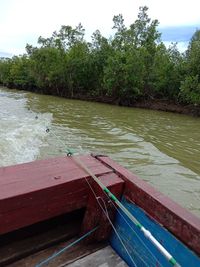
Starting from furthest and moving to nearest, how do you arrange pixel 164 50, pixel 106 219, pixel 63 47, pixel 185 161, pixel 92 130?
1. pixel 63 47
2. pixel 164 50
3. pixel 92 130
4. pixel 185 161
5. pixel 106 219

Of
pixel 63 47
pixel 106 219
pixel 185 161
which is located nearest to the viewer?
pixel 106 219

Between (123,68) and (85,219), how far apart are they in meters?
18.1

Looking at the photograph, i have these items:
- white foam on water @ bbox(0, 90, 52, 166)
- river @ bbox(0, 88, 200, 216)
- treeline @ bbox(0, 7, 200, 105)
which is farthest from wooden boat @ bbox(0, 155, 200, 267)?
treeline @ bbox(0, 7, 200, 105)

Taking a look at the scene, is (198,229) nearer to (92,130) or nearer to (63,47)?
(92,130)

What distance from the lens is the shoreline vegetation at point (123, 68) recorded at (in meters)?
18.3

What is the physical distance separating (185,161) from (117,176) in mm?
5070

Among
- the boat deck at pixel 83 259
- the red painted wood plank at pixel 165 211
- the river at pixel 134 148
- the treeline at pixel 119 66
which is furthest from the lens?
the treeline at pixel 119 66

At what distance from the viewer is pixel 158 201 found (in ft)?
5.81

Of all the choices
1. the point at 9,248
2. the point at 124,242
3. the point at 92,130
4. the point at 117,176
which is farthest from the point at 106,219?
the point at 92,130

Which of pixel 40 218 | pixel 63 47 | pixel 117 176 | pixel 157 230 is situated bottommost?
pixel 40 218

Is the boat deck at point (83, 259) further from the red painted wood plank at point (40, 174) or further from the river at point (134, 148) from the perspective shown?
the river at point (134, 148)

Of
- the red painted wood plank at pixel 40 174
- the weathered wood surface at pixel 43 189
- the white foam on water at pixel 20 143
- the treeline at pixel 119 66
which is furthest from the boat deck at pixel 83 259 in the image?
the treeline at pixel 119 66

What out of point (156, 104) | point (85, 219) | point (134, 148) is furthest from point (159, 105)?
point (85, 219)

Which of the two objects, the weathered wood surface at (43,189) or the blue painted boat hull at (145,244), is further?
the weathered wood surface at (43,189)
